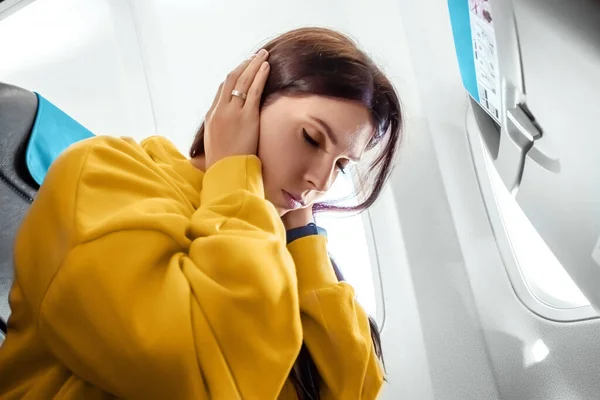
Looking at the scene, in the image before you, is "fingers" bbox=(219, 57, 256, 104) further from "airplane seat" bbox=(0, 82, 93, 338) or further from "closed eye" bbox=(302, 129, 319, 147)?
"airplane seat" bbox=(0, 82, 93, 338)

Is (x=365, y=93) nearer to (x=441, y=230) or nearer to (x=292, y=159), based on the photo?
(x=292, y=159)

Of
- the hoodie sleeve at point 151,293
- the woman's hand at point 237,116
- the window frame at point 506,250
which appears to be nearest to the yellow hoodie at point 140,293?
the hoodie sleeve at point 151,293

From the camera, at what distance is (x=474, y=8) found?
2.77 feet

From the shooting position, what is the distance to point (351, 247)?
1.45 meters

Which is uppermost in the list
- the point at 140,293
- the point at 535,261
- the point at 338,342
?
the point at 140,293

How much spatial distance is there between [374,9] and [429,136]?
38 cm

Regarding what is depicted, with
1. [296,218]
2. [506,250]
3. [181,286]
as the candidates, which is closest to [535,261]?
[506,250]

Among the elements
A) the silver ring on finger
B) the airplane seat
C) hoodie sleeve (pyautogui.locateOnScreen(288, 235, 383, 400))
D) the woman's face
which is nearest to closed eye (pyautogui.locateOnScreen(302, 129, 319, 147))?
the woman's face

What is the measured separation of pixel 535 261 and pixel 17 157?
1.07 meters

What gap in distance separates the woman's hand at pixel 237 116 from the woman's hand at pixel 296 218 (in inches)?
7.0

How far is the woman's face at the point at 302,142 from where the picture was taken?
855 mm

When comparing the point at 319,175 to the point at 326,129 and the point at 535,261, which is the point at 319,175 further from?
the point at 535,261

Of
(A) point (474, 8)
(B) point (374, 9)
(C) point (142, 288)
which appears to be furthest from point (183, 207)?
(B) point (374, 9)

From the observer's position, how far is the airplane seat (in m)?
0.80
